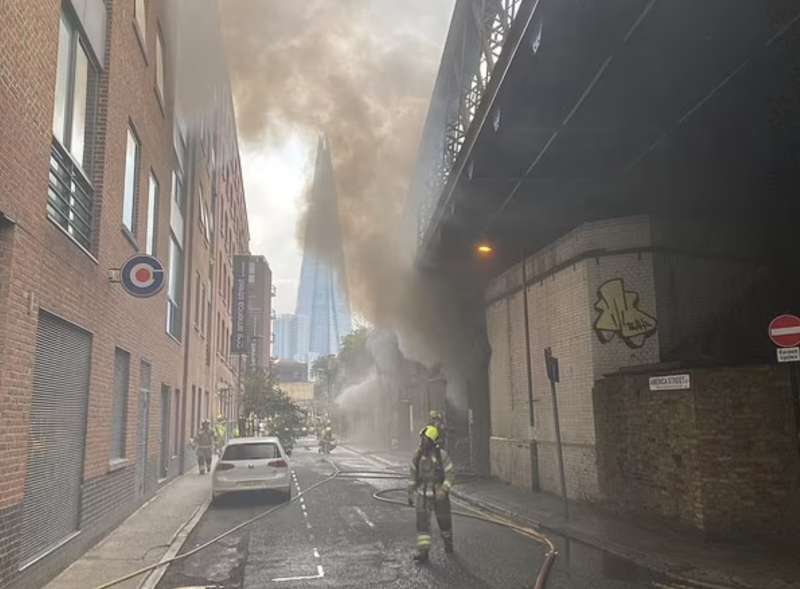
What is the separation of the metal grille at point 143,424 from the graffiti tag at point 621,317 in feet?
26.8

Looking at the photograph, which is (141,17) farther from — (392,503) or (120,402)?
(392,503)

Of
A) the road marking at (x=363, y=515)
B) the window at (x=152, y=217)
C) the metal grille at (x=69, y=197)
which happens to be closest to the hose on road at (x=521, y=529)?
the road marking at (x=363, y=515)

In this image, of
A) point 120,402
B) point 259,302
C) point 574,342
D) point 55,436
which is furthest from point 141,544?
point 259,302

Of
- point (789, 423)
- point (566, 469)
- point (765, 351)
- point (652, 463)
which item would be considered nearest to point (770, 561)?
point (789, 423)

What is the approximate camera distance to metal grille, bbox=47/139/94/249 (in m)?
7.60

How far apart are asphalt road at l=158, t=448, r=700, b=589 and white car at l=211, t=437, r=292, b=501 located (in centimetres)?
130

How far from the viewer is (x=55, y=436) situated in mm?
7828

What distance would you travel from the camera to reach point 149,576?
7398 mm

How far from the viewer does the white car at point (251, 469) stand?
13656 mm

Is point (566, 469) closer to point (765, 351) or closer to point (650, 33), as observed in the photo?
point (765, 351)

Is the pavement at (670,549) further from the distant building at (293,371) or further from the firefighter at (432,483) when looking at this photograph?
the distant building at (293,371)

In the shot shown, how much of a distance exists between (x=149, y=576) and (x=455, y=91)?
35.6ft

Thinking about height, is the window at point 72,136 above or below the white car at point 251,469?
above

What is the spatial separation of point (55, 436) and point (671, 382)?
24.7 ft
